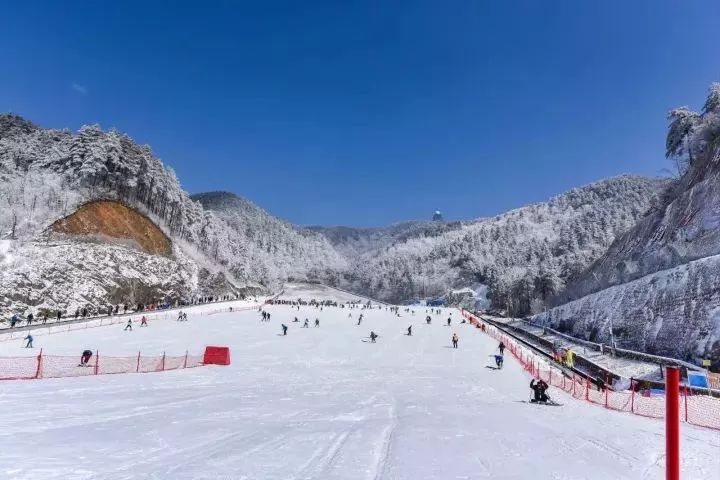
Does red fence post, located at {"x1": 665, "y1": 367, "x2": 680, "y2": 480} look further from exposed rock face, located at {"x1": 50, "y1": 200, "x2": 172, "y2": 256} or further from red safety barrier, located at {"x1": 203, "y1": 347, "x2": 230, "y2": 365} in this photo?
exposed rock face, located at {"x1": 50, "y1": 200, "x2": 172, "y2": 256}

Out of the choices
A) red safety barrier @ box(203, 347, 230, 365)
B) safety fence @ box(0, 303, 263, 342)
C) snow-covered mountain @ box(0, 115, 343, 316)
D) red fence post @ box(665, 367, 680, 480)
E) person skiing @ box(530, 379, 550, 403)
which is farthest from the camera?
snow-covered mountain @ box(0, 115, 343, 316)

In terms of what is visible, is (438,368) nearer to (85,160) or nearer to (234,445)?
(234,445)

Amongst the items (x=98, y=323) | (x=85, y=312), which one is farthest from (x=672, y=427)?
(x=85, y=312)

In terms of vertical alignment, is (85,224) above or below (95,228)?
above

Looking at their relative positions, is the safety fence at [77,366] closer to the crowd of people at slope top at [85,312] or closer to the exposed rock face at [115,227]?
the crowd of people at slope top at [85,312]

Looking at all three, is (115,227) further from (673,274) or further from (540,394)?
(540,394)

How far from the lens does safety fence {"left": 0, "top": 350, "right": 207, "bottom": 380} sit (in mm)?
20844

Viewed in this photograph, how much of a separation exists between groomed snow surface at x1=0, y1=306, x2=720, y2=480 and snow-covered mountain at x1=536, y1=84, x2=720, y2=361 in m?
13.2

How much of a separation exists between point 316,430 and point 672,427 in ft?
29.1

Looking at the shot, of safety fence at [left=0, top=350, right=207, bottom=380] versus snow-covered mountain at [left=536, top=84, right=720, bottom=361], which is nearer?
safety fence at [left=0, top=350, right=207, bottom=380]

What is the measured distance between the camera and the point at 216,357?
91.2 feet

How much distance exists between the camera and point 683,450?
10.7m

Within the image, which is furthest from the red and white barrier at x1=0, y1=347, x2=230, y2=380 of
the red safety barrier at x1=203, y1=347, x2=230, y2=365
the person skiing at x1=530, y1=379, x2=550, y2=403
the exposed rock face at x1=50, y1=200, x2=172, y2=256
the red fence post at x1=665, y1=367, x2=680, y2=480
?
the exposed rock face at x1=50, y1=200, x2=172, y2=256

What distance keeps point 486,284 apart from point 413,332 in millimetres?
134677
